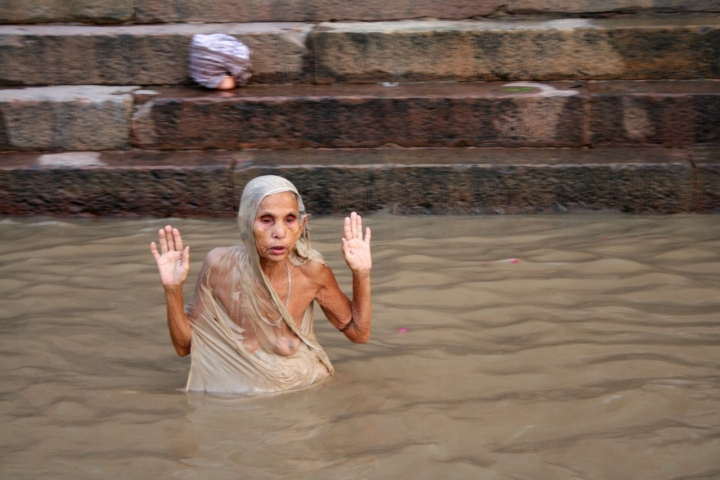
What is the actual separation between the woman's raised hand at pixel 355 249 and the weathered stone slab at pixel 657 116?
3197 millimetres

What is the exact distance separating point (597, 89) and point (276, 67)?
7.68 feet

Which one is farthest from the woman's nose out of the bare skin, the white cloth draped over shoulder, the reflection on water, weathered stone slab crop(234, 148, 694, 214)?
weathered stone slab crop(234, 148, 694, 214)

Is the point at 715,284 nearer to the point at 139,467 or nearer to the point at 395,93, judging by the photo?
the point at 395,93

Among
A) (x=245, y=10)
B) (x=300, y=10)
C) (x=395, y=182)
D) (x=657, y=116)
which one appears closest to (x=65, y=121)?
(x=245, y=10)

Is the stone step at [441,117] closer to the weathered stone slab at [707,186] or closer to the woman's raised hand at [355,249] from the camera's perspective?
the weathered stone slab at [707,186]

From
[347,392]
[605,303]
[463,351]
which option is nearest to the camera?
[347,392]

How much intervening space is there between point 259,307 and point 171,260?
14.5 inches

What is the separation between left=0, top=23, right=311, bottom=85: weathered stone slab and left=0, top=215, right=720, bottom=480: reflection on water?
1.59m

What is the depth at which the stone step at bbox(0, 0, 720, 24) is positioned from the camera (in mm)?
6656

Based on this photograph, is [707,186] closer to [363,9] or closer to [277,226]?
[363,9]

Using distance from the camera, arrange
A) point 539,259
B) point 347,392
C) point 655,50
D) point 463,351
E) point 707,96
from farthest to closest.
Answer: point 655,50, point 707,96, point 539,259, point 463,351, point 347,392

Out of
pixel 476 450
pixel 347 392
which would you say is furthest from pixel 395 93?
pixel 476 450

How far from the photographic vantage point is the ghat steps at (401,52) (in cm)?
605

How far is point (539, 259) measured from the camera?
471cm
